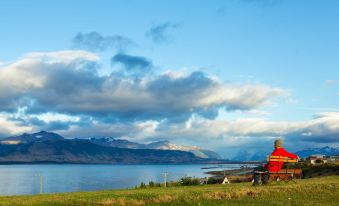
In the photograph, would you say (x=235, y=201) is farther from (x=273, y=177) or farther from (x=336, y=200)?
(x=273, y=177)

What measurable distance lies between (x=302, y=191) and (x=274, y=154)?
5.20 metres

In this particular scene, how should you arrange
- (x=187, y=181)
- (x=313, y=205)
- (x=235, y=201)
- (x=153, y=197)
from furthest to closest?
(x=187, y=181)
(x=153, y=197)
(x=235, y=201)
(x=313, y=205)

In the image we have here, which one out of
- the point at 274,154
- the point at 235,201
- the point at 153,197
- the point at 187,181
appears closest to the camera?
the point at 235,201

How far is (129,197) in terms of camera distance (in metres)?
23.1

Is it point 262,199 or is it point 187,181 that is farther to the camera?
point 187,181

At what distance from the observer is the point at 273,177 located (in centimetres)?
2983

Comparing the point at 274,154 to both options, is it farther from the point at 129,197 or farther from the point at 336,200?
the point at 129,197

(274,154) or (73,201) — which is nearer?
(73,201)

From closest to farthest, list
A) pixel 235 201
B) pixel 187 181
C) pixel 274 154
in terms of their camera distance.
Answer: pixel 235 201 → pixel 274 154 → pixel 187 181

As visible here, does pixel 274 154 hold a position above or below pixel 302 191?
above

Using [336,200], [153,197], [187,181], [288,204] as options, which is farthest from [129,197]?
[187,181]

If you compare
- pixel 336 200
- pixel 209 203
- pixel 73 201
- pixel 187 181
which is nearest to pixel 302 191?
pixel 336 200

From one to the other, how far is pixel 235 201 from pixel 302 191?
458 centimetres

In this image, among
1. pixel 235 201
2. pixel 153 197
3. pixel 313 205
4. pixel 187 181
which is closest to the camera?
pixel 313 205
